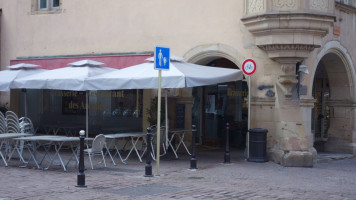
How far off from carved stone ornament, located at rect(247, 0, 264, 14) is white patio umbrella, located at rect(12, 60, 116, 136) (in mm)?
4166

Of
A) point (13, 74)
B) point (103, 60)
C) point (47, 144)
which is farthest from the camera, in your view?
point (103, 60)

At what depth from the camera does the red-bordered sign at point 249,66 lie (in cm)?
1376

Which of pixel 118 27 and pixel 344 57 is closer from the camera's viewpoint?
pixel 344 57

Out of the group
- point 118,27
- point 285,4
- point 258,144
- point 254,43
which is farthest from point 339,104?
point 118,27

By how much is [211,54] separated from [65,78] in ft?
13.1

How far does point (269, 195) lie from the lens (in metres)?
9.16

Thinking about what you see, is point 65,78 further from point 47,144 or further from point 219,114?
point 219,114

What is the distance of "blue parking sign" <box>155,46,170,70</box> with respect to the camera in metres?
11.0

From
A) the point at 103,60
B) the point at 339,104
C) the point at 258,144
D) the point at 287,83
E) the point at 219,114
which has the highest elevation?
the point at 103,60

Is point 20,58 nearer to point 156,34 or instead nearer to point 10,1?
point 10,1

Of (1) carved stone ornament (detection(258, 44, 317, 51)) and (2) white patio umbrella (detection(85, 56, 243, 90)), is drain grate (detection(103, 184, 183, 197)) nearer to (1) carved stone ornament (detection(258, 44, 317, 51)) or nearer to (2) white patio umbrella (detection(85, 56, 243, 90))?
(2) white patio umbrella (detection(85, 56, 243, 90))

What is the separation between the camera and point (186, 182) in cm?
1045

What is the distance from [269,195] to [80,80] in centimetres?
636

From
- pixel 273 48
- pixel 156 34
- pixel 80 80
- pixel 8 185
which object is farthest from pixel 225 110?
pixel 8 185
